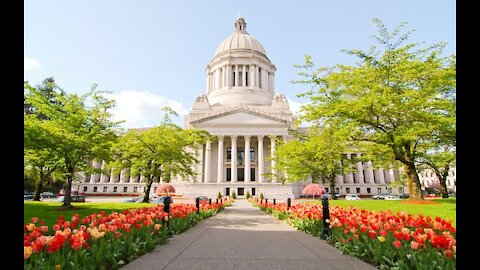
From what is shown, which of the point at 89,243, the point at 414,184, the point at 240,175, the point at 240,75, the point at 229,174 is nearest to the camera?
the point at 89,243

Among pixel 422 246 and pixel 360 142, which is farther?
pixel 360 142

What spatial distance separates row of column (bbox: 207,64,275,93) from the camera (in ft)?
266

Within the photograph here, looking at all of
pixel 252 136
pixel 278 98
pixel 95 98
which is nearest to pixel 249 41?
pixel 278 98

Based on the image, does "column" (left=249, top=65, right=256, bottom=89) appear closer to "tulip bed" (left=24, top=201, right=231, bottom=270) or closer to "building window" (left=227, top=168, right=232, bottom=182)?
"building window" (left=227, top=168, right=232, bottom=182)

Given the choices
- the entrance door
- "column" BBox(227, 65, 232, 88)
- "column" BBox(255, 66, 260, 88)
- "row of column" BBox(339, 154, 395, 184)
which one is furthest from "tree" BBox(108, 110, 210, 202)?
"row of column" BBox(339, 154, 395, 184)

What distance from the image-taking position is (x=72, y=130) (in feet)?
69.7

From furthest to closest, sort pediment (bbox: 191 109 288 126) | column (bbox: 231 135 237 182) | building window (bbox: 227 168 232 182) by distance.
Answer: building window (bbox: 227 168 232 182), pediment (bbox: 191 109 288 126), column (bbox: 231 135 237 182)

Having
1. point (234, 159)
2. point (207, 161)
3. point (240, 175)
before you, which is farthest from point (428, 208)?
point (240, 175)

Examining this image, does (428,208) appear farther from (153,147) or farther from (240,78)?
(240,78)

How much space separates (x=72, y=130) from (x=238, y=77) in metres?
63.6

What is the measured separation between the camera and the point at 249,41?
8619cm
